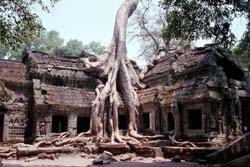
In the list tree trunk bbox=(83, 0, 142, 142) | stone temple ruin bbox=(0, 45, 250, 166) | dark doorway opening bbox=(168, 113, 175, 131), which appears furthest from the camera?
dark doorway opening bbox=(168, 113, 175, 131)

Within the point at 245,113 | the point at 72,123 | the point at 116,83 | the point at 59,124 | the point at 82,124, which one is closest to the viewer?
the point at 245,113

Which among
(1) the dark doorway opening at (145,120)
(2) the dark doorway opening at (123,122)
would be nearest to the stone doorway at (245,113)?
(1) the dark doorway opening at (145,120)

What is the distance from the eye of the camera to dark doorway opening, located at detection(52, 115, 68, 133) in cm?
1734

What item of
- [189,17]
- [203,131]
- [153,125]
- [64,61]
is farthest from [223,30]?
[64,61]

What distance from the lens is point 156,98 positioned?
16969 mm

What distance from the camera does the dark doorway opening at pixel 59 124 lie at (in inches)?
683

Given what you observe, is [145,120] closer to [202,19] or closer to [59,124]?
[59,124]

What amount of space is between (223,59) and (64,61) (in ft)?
29.5

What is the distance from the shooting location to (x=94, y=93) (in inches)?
742

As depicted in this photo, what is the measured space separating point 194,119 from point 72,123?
20.9 feet

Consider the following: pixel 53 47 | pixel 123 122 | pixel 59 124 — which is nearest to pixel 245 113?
pixel 123 122

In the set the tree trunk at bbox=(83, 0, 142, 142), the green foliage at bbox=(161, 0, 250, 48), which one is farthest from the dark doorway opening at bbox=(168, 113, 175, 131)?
the green foliage at bbox=(161, 0, 250, 48)

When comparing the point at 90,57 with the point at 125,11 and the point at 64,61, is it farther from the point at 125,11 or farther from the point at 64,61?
the point at 125,11

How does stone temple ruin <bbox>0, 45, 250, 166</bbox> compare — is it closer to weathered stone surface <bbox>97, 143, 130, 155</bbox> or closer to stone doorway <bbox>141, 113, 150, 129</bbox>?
stone doorway <bbox>141, 113, 150, 129</bbox>
